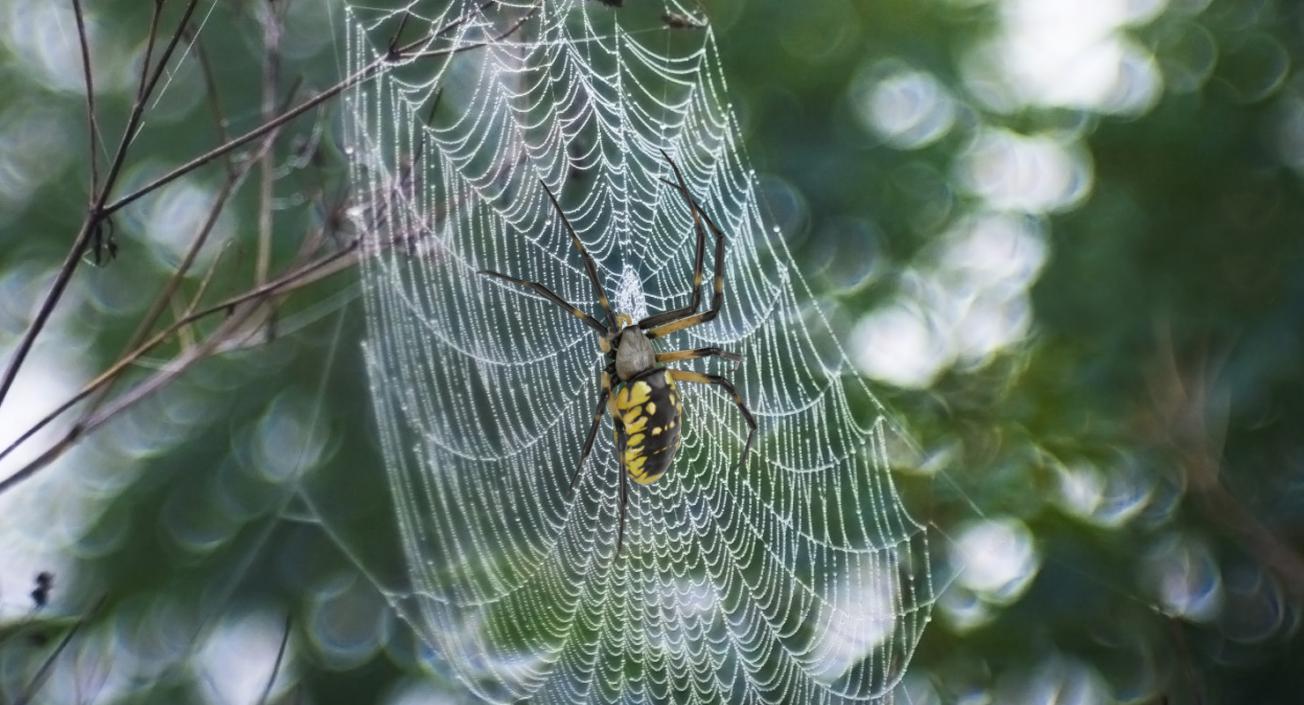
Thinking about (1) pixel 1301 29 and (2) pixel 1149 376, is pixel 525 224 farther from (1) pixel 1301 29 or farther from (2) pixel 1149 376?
(1) pixel 1301 29

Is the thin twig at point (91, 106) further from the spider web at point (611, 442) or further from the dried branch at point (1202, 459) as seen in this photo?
the dried branch at point (1202, 459)

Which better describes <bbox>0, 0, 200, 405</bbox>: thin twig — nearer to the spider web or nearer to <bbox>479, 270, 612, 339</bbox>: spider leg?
<bbox>479, 270, 612, 339</bbox>: spider leg

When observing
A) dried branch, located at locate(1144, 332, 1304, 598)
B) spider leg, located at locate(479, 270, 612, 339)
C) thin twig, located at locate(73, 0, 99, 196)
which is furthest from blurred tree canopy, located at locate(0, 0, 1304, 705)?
thin twig, located at locate(73, 0, 99, 196)

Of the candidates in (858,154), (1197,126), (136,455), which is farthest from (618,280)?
(136,455)

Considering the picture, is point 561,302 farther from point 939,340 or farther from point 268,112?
point 939,340

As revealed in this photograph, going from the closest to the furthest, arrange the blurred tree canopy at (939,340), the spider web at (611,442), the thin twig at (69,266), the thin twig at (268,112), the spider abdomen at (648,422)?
the thin twig at (69,266), the thin twig at (268,112), the spider abdomen at (648,422), the spider web at (611,442), the blurred tree canopy at (939,340)

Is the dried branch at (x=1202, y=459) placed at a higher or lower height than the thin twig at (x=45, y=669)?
lower

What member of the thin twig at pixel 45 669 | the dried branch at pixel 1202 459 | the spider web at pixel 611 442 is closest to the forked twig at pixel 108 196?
the thin twig at pixel 45 669

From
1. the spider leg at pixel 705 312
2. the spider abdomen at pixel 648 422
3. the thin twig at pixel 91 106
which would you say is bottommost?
the spider abdomen at pixel 648 422
